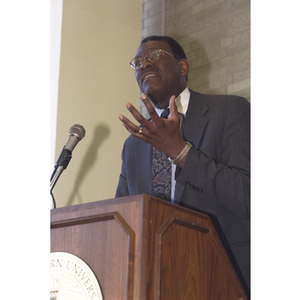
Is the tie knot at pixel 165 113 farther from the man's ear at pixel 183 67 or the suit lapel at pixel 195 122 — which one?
the man's ear at pixel 183 67

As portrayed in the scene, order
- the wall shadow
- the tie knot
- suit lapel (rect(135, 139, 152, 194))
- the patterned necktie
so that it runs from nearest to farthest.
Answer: the patterned necktie → suit lapel (rect(135, 139, 152, 194)) → the tie knot → the wall shadow

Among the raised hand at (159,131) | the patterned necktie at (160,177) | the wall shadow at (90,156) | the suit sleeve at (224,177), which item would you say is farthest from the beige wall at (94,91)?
the raised hand at (159,131)

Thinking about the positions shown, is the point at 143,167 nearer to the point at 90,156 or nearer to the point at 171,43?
the point at 171,43

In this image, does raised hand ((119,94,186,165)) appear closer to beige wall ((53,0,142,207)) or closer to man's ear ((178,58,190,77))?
man's ear ((178,58,190,77))

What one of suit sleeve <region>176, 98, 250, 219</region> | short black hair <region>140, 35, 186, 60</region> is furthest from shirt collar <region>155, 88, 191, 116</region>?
suit sleeve <region>176, 98, 250, 219</region>

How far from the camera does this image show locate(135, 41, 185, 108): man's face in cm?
214

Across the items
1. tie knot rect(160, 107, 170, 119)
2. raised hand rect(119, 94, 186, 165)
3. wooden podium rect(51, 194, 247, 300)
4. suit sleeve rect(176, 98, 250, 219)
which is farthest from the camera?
tie knot rect(160, 107, 170, 119)

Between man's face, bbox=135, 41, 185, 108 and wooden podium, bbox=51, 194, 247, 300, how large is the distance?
104 centimetres

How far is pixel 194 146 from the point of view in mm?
1913

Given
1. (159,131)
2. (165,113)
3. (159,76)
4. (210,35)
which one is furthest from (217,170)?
(210,35)
